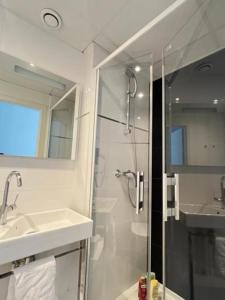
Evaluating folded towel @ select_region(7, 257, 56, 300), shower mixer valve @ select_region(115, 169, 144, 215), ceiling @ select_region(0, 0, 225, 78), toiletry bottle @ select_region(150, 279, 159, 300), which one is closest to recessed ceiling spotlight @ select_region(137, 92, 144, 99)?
ceiling @ select_region(0, 0, 225, 78)

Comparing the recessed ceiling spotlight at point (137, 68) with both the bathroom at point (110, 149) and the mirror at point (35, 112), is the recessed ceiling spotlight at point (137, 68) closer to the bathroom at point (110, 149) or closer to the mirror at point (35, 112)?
the bathroom at point (110, 149)

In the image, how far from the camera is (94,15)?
1.37 metres

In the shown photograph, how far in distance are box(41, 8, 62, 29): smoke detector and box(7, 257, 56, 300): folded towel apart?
5.90ft

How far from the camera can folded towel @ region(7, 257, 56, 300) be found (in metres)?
1.00

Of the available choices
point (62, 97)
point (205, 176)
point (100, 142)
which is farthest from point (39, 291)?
point (205, 176)

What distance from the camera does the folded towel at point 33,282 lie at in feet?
3.29

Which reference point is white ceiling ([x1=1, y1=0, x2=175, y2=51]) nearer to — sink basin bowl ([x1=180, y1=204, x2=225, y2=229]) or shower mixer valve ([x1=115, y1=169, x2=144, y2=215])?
shower mixer valve ([x1=115, y1=169, x2=144, y2=215])

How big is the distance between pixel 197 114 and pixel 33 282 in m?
2.08

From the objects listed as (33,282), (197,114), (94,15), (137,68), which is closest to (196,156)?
(197,114)

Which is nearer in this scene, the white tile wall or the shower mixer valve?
the white tile wall

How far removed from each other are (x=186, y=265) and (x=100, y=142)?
1455mm

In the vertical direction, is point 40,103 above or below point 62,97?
below

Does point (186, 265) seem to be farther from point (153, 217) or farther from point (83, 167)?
point (83, 167)

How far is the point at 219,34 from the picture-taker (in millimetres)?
1444
